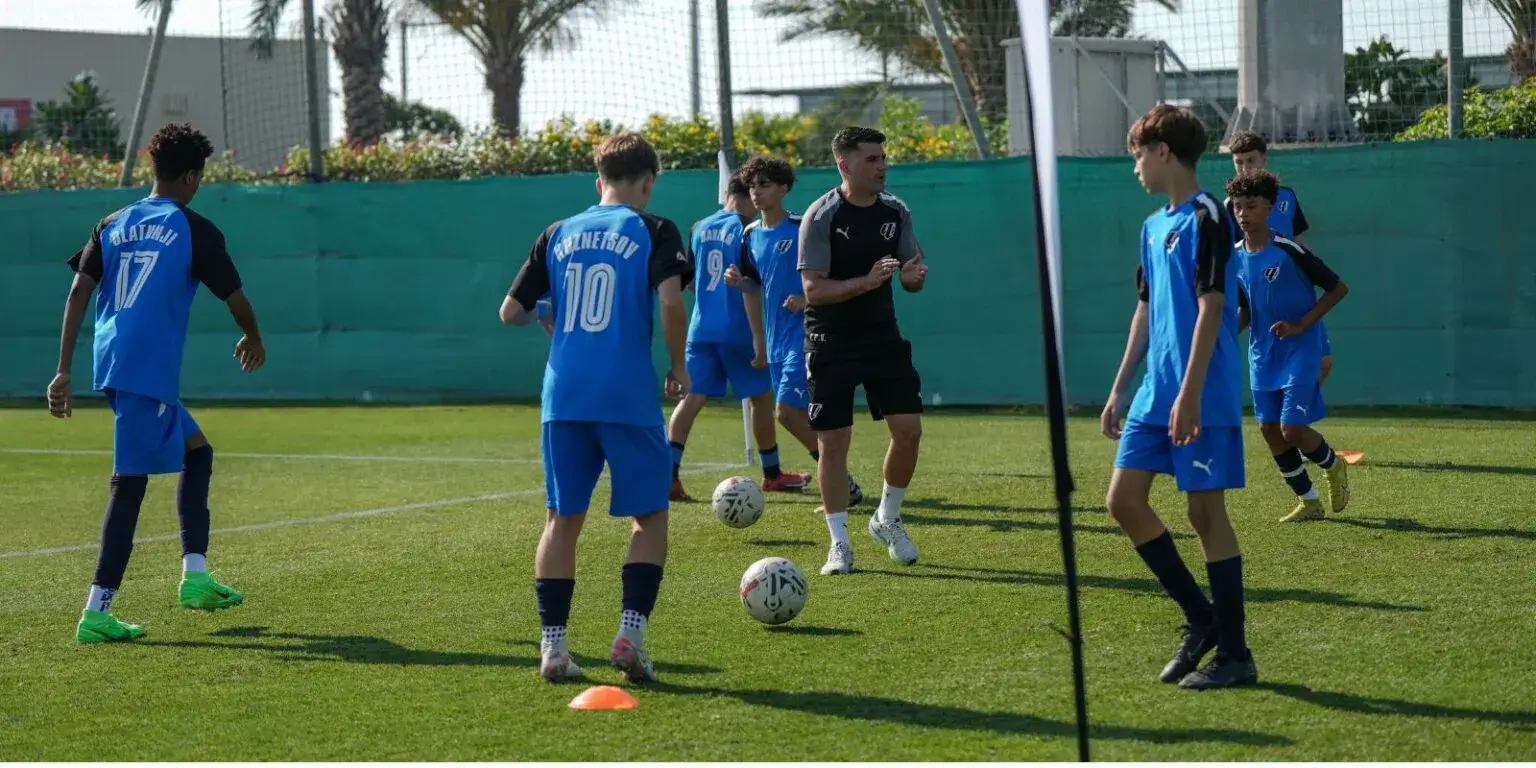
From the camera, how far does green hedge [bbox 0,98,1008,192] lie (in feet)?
60.8

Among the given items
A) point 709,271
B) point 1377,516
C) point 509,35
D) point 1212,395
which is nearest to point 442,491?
point 709,271

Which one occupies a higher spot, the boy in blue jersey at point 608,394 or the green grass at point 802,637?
the boy in blue jersey at point 608,394

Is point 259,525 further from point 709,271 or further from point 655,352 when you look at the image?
point 655,352

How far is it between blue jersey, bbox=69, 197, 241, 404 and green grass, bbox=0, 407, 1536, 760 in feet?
3.39

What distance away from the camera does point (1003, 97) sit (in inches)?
681

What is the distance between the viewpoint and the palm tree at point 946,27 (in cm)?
1684

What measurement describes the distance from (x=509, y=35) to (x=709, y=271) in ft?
44.1

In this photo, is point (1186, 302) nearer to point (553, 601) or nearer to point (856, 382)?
point (553, 601)

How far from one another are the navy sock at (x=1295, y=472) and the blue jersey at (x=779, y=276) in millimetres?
2576

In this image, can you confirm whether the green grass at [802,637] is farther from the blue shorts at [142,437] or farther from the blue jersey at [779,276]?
the blue jersey at [779,276]

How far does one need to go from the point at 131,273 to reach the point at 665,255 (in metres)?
2.51

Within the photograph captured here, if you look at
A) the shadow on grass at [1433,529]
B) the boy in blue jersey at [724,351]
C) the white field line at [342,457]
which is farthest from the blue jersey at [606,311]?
the white field line at [342,457]

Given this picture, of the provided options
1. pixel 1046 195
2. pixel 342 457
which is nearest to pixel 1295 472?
pixel 1046 195

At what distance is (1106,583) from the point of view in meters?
7.54
